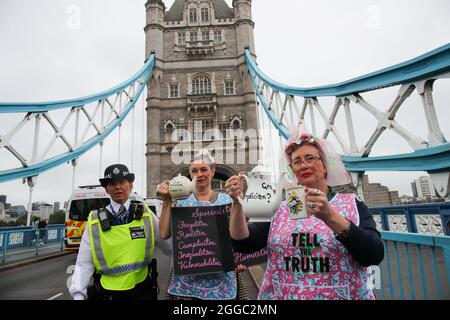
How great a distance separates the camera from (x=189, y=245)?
5.46ft

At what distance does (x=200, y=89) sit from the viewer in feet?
69.7

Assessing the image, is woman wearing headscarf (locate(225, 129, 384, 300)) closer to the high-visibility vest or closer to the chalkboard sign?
the chalkboard sign

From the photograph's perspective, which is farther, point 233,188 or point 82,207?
point 82,207

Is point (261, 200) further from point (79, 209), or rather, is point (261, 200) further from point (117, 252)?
point (79, 209)

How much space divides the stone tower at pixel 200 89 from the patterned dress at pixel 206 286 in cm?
1683

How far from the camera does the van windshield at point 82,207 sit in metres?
8.00

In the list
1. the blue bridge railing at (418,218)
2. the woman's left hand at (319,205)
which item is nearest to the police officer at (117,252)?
the woman's left hand at (319,205)

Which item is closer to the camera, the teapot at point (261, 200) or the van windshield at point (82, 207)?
the teapot at point (261, 200)

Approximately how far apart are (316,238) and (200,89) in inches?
832

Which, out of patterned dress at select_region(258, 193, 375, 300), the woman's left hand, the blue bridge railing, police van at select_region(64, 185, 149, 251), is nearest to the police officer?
patterned dress at select_region(258, 193, 375, 300)

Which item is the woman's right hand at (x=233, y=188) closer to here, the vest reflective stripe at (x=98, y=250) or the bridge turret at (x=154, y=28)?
the vest reflective stripe at (x=98, y=250)

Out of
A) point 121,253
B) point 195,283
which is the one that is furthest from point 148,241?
point 195,283

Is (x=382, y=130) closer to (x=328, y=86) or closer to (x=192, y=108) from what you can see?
(x=328, y=86)
